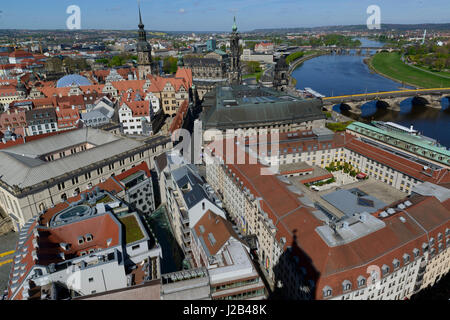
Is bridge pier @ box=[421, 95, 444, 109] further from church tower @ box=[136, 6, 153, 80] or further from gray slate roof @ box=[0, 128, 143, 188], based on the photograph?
gray slate roof @ box=[0, 128, 143, 188]

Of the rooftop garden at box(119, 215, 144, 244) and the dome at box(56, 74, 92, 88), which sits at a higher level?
the dome at box(56, 74, 92, 88)

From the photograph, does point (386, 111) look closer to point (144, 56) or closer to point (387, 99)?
point (387, 99)

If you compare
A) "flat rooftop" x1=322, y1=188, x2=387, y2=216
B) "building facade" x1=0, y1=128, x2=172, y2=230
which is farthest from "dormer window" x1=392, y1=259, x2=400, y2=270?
"building facade" x1=0, y1=128, x2=172, y2=230

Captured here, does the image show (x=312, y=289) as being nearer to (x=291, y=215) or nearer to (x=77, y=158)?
(x=291, y=215)

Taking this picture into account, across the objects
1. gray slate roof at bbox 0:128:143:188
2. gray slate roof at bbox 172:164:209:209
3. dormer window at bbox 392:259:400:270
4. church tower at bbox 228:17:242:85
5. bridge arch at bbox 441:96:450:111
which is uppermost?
church tower at bbox 228:17:242:85

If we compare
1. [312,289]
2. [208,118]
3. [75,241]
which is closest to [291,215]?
[312,289]

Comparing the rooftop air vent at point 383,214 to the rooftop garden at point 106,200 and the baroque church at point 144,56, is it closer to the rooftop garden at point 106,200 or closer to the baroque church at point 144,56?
the rooftop garden at point 106,200
